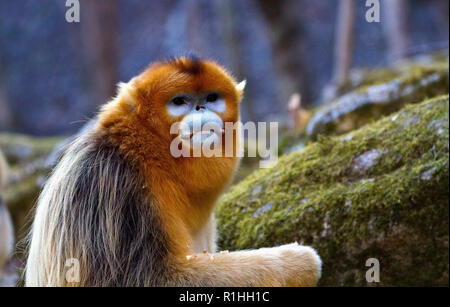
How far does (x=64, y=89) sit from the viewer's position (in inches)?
993

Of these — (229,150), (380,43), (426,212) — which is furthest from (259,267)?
(380,43)

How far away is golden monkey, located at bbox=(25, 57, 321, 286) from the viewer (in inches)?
117

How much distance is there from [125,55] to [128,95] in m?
22.7

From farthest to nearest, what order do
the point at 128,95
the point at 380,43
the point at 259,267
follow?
the point at 380,43, the point at 128,95, the point at 259,267

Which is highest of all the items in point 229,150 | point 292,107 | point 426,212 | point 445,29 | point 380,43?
point 380,43

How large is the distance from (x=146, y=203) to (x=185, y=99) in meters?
0.72

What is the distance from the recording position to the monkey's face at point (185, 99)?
3191 mm

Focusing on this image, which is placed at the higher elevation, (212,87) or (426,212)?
(212,87)

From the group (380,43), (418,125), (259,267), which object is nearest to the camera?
(259,267)

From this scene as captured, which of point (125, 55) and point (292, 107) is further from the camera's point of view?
point (125, 55)

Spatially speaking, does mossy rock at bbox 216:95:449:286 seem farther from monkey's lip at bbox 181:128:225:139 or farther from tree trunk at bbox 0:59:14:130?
tree trunk at bbox 0:59:14:130

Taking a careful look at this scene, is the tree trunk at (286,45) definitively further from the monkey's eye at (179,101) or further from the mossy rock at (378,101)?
the monkey's eye at (179,101)

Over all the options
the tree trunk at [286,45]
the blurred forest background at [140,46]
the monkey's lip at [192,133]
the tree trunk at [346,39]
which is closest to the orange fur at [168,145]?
the monkey's lip at [192,133]
